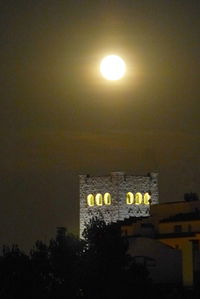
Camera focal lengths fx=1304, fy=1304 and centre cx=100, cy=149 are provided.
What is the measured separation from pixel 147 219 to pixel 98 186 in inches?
1216

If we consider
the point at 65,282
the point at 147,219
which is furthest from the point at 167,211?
the point at 65,282

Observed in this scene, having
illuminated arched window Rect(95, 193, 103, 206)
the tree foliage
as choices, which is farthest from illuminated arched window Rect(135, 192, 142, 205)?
the tree foliage

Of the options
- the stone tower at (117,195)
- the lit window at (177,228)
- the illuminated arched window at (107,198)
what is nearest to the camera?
the lit window at (177,228)

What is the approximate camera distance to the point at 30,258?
6881 cm

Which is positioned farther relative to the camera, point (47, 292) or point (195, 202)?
point (195, 202)

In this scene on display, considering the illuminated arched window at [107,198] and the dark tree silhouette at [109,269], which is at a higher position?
the illuminated arched window at [107,198]

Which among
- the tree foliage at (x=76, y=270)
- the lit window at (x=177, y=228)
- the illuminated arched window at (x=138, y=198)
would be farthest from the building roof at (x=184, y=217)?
the illuminated arched window at (x=138, y=198)

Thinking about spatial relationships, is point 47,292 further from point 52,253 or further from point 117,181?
point 117,181

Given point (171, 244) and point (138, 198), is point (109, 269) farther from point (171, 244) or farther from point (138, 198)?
point (138, 198)

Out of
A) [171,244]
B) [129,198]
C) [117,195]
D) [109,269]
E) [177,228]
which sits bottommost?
[109,269]

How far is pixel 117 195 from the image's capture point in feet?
409

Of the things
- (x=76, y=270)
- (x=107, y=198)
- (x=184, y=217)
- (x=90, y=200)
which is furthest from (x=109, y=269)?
(x=107, y=198)

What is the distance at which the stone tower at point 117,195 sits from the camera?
122812 millimetres

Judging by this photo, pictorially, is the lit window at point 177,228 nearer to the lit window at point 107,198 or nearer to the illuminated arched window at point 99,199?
the lit window at point 107,198
